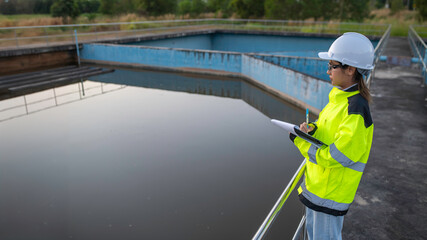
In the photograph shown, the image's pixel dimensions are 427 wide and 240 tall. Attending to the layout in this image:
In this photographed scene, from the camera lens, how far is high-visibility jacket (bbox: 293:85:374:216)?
1.81 m

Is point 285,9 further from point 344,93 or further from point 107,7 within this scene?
point 344,93

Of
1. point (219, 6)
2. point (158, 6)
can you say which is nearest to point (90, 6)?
point (158, 6)

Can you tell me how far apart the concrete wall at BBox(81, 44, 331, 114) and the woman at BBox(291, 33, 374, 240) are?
303 inches

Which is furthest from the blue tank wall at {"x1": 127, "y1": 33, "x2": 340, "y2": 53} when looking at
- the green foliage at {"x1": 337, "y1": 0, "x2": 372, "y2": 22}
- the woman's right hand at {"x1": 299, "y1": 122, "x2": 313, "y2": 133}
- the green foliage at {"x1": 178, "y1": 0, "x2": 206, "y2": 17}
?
the green foliage at {"x1": 178, "y1": 0, "x2": 206, "y2": 17}

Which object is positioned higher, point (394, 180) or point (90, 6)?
point (90, 6)

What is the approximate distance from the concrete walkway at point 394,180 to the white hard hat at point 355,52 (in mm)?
1637

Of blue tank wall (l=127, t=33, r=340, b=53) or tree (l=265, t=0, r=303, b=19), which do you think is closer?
blue tank wall (l=127, t=33, r=340, b=53)

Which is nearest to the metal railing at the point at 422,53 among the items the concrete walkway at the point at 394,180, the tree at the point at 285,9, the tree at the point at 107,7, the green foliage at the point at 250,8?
the concrete walkway at the point at 394,180

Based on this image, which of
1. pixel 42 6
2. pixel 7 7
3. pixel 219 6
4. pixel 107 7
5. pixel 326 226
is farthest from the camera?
pixel 219 6

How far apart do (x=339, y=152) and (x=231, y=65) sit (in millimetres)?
13770

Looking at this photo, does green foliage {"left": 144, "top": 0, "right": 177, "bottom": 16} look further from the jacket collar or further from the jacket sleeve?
the jacket sleeve

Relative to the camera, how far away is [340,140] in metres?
1.81

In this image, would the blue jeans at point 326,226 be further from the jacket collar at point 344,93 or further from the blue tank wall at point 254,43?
the blue tank wall at point 254,43

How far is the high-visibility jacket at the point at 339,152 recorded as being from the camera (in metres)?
1.81
